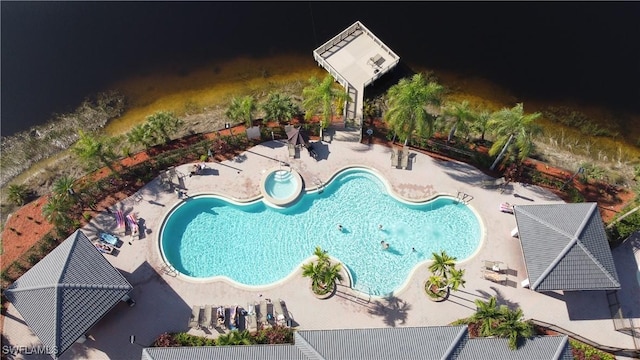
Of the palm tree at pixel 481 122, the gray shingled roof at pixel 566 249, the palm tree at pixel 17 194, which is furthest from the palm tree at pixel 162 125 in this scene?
the gray shingled roof at pixel 566 249

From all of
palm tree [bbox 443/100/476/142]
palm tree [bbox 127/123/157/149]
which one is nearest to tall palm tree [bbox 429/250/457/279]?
palm tree [bbox 443/100/476/142]

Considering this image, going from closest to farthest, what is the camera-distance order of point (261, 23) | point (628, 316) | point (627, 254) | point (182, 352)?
point (182, 352) → point (628, 316) → point (627, 254) → point (261, 23)

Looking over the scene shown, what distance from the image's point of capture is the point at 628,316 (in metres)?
34.3

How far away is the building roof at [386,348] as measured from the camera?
96.8ft

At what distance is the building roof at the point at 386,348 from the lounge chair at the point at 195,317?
3.03 meters

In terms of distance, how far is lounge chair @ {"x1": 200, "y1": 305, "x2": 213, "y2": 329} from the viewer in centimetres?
3297

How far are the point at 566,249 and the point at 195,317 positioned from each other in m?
29.4

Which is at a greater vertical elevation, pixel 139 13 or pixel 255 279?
pixel 139 13

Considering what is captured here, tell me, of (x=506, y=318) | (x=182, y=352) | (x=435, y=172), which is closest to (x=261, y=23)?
(x=435, y=172)

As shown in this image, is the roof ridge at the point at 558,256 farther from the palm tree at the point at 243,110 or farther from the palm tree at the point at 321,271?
the palm tree at the point at 243,110

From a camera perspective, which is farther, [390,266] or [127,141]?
[127,141]

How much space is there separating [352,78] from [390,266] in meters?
20.2

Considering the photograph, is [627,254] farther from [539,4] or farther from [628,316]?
[539,4]

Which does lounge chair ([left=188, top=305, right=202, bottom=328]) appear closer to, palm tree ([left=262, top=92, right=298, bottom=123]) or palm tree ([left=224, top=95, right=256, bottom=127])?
palm tree ([left=224, top=95, right=256, bottom=127])
